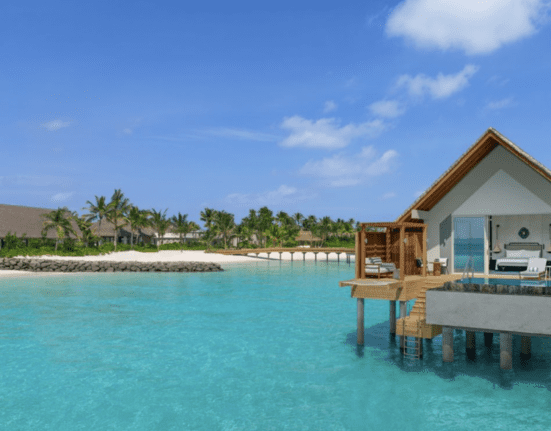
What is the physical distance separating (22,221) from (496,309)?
243 ft

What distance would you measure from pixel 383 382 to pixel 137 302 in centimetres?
2280

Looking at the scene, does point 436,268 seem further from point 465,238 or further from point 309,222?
point 309,222

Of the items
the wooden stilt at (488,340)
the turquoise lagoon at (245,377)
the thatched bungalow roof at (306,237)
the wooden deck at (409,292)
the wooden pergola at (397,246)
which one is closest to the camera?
the turquoise lagoon at (245,377)

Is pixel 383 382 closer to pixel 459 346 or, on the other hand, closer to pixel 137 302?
pixel 459 346

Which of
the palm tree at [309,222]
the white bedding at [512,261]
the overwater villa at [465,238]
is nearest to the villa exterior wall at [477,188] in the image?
the overwater villa at [465,238]

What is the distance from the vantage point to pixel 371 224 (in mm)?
17391

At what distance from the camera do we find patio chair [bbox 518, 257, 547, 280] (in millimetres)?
15579

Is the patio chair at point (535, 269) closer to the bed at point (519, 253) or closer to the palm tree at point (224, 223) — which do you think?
the bed at point (519, 253)

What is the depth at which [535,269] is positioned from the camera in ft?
52.2

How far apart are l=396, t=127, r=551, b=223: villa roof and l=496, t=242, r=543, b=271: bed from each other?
3.08 meters

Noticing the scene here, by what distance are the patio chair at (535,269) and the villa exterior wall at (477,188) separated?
183 centimetres

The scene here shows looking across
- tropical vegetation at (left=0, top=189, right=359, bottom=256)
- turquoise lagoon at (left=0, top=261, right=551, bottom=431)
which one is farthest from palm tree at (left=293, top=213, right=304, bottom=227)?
turquoise lagoon at (left=0, top=261, right=551, bottom=431)

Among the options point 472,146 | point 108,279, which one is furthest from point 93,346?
point 108,279

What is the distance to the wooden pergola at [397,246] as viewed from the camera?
16.9m
